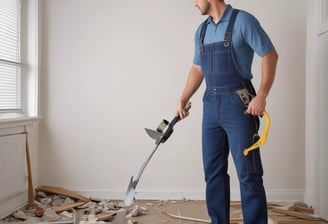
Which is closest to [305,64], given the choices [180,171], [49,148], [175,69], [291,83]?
[291,83]

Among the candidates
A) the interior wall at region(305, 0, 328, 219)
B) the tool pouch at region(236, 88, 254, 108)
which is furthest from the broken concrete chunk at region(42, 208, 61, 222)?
the interior wall at region(305, 0, 328, 219)

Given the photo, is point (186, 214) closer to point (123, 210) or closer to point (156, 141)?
point (123, 210)

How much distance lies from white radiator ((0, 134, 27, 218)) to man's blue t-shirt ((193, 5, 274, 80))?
5.41ft

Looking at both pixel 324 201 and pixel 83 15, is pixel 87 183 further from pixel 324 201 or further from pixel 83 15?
pixel 324 201

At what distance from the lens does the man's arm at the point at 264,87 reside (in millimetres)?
1853

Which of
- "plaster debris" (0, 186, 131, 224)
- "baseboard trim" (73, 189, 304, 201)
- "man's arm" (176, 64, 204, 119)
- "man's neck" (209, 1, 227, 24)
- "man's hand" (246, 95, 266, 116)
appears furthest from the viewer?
"baseboard trim" (73, 189, 304, 201)

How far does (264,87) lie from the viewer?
1886 millimetres

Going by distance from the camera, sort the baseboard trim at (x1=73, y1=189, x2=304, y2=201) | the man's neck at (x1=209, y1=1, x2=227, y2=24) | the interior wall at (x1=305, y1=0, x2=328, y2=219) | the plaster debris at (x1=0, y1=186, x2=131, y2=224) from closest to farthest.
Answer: the man's neck at (x1=209, y1=1, x2=227, y2=24) → the plaster debris at (x1=0, y1=186, x2=131, y2=224) → the interior wall at (x1=305, y1=0, x2=328, y2=219) → the baseboard trim at (x1=73, y1=189, x2=304, y2=201)

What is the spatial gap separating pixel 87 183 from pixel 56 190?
278 mm

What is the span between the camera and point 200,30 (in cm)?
211

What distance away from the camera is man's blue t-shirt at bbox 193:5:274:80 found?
1880 mm

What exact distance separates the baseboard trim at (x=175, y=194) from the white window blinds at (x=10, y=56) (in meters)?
0.97

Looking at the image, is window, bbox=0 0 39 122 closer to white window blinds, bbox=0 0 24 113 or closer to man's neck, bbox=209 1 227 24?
white window blinds, bbox=0 0 24 113

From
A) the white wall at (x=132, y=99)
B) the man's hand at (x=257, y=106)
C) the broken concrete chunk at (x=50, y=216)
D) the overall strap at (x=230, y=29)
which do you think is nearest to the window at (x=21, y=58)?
the white wall at (x=132, y=99)
